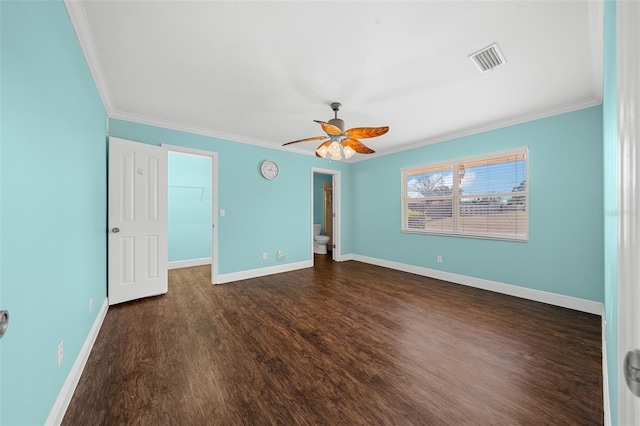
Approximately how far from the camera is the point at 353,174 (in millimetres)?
5805

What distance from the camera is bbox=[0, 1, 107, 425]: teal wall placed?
0.97 metres

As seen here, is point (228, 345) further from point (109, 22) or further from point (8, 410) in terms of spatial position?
point (109, 22)

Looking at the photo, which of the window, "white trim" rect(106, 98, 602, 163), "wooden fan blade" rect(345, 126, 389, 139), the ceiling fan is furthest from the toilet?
"wooden fan blade" rect(345, 126, 389, 139)

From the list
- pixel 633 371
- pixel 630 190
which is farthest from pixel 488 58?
pixel 633 371

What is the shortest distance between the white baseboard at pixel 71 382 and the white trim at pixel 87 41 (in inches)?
88.8

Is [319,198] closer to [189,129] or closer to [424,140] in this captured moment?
[424,140]

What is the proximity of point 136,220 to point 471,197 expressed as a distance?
185 inches

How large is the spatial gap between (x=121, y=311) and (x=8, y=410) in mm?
2213

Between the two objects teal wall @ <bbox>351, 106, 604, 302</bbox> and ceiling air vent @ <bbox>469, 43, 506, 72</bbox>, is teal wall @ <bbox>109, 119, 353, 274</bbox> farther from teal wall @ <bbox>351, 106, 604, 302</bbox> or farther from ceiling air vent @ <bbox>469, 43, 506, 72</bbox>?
ceiling air vent @ <bbox>469, 43, 506, 72</bbox>

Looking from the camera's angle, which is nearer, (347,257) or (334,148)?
(334,148)

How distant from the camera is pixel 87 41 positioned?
6.03 ft

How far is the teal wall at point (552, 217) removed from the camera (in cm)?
275

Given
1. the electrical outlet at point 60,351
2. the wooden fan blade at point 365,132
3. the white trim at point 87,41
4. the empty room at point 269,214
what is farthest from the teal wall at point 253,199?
the electrical outlet at point 60,351

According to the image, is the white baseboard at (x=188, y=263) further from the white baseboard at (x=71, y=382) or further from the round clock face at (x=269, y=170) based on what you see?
the white baseboard at (x=71, y=382)
